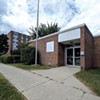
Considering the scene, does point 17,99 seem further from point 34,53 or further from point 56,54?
point 34,53

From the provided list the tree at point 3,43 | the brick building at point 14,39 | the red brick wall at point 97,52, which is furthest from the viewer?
the brick building at point 14,39

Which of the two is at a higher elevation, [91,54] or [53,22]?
[53,22]

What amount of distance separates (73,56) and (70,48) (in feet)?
3.40

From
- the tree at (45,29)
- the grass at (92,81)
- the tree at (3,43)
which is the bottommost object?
the grass at (92,81)

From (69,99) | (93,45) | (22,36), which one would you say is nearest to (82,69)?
(93,45)

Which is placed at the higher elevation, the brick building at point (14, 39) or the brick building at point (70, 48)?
the brick building at point (14, 39)

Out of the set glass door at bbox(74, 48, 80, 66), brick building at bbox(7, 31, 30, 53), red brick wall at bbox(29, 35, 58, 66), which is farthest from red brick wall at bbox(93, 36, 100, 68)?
brick building at bbox(7, 31, 30, 53)

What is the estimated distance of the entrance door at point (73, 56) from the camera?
1291 centimetres

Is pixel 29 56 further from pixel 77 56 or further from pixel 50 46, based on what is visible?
pixel 77 56

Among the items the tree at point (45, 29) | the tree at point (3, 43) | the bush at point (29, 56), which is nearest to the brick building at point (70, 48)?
the bush at point (29, 56)

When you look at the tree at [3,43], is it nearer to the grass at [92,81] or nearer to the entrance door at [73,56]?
the entrance door at [73,56]

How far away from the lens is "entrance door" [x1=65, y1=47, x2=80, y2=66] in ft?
42.4

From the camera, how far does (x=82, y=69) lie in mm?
10656

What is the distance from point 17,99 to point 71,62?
10.2 meters
